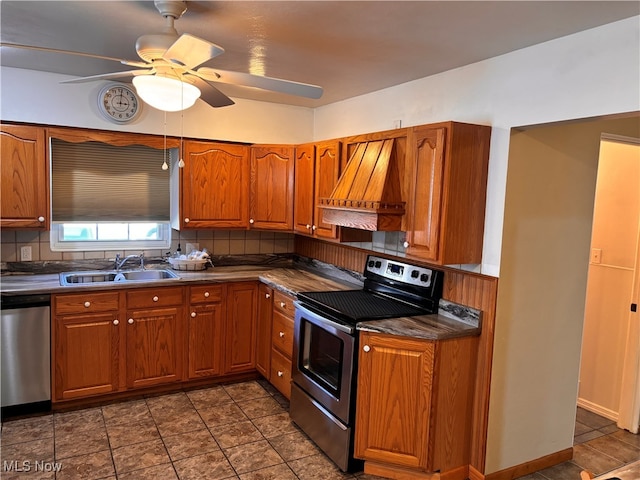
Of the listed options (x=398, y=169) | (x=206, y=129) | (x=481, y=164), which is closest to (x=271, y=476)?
(x=398, y=169)

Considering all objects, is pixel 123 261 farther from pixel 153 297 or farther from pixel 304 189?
pixel 304 189

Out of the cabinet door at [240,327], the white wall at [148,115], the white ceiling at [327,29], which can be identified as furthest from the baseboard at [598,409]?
the white wall at [148,115]

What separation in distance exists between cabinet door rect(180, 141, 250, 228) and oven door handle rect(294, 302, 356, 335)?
1.20 meters

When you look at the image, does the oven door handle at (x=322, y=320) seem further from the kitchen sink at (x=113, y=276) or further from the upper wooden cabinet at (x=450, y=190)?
the kitchen sink at (x=113, y=276)

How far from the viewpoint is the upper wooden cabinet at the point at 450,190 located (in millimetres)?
2598

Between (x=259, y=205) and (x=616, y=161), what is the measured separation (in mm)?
2845

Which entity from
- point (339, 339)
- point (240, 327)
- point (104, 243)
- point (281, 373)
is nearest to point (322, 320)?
point (339, 339)

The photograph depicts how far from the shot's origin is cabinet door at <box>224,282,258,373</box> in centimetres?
394

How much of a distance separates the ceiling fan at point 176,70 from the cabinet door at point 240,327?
6.49 feet

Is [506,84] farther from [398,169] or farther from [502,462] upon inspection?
[502,462]

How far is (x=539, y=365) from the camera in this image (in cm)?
286

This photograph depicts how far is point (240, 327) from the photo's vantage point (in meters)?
3.99

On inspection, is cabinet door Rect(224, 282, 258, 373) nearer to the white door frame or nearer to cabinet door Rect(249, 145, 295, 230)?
cabinet door Rect(249, 145, 295, 230)

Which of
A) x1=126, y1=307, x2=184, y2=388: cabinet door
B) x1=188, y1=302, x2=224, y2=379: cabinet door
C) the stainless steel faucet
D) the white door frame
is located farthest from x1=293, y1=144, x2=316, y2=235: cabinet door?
the white door frame
